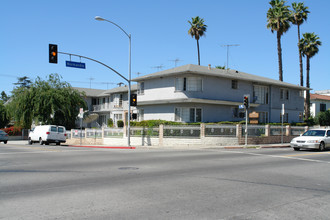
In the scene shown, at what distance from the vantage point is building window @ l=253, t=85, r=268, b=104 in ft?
124

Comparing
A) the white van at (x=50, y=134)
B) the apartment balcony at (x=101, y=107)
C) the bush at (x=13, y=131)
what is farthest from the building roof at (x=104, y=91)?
the white van at (x=50, y=134)

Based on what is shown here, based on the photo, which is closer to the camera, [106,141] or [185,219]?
[185,219]

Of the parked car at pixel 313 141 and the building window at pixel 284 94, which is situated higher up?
the building window at pixel 284 94

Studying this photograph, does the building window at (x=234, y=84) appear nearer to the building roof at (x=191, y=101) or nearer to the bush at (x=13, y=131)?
the building roof at (x=191, y=101)

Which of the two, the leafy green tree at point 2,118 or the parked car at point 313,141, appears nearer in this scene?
the parked car at point 313,141

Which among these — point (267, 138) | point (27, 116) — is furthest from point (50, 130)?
point (267, 138)

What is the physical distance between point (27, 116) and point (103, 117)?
13.8 m

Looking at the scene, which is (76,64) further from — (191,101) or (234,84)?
(234,84)

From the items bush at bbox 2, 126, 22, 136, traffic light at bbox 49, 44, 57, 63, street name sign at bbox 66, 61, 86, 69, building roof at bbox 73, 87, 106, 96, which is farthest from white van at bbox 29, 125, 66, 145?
building roof at bbox 73, 87, 106, 96

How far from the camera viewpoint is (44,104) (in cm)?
4275

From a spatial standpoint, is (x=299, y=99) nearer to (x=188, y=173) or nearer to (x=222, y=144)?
(x=222, y=144)

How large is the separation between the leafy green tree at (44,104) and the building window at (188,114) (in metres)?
18.3

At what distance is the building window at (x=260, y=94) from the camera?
37.8 m

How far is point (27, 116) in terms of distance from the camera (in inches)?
1697
